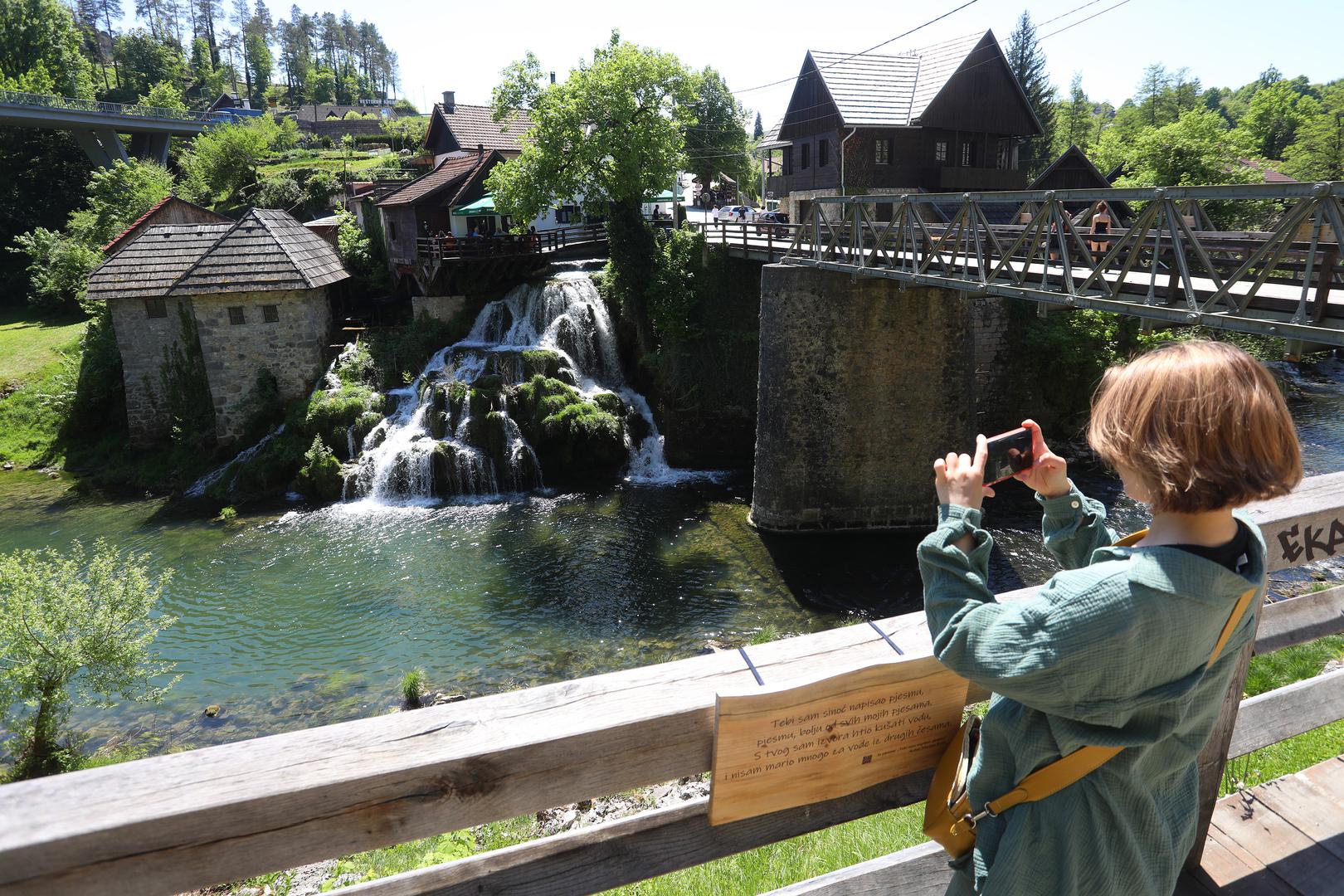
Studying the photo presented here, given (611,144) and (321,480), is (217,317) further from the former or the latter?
(611,144)

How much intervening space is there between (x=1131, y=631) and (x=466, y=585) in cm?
1418

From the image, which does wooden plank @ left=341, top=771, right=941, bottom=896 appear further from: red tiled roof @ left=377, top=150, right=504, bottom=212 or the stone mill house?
red tiled roof @ left=377, top=150, right=504, bottom=212

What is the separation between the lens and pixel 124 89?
68.1m

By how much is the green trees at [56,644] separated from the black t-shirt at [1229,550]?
34.5 feet

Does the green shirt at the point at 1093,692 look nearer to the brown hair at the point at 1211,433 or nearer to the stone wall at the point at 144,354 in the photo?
the brown hair at the point at 1211,433

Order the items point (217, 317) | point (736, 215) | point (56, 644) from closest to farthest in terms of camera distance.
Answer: point (56, 644), point (217, 317), point (736, 215)

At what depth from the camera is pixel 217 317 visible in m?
21.5

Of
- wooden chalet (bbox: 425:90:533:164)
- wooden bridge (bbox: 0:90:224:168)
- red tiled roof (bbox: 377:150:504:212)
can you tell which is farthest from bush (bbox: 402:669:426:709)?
wooden bridge (bbox: 0:90:224:168)

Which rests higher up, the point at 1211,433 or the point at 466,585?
the point at 1211,433

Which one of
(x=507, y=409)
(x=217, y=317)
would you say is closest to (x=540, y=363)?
(x=507, y=409)

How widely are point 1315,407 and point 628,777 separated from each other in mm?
28628

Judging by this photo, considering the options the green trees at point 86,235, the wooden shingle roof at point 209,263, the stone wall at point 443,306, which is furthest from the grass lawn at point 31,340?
the stone wall at point 443,306

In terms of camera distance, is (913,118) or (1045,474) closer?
(1045,474)

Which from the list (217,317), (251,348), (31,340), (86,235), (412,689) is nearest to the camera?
(412,689)
